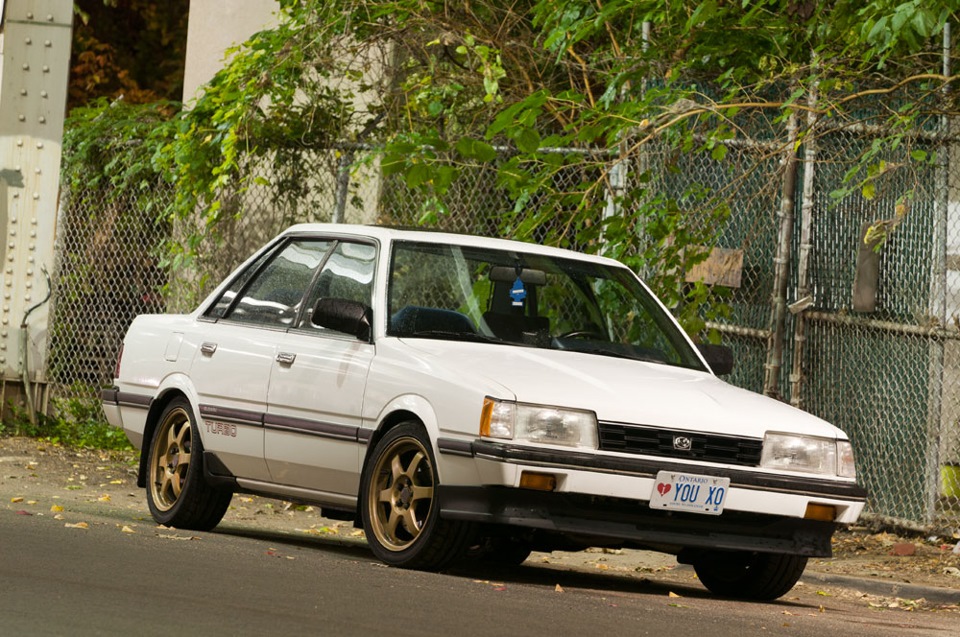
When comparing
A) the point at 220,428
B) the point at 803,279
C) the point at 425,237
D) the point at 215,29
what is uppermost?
the point at 215,29

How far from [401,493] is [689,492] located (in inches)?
50.6

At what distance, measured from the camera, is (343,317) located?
8.46m

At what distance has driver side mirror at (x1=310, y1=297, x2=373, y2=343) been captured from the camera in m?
8.47

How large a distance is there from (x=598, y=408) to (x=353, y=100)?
8.77m

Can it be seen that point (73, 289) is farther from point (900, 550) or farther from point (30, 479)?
point (900, 550)

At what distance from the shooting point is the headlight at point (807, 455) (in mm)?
7918

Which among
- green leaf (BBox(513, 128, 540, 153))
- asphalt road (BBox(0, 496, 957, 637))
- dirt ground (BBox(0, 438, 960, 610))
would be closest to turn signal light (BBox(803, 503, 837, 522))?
asphalt road (BBox(0, 496, 957, 637))

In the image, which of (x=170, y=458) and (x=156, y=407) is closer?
(x=170, y=458)

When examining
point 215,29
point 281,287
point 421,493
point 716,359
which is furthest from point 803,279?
point 215,29

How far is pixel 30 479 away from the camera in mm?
12695

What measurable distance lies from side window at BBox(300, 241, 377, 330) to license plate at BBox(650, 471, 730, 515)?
189 centimetres

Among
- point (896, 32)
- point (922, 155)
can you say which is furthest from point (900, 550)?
point (896, 32)

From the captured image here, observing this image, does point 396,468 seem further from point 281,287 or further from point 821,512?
point 821,512

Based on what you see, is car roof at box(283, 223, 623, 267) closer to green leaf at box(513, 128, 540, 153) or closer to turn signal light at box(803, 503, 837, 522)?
green leaf at box(513, 128, 540, 153)
